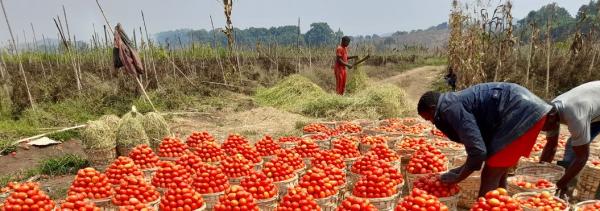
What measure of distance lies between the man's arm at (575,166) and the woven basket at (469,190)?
2.67 feet

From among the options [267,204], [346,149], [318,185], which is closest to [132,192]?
[267,204]

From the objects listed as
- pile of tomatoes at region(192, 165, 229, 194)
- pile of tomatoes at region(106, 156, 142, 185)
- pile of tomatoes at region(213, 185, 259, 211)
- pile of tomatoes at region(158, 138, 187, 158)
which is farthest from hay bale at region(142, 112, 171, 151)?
pile of tomatoes at region(213, 185, 259, 211)

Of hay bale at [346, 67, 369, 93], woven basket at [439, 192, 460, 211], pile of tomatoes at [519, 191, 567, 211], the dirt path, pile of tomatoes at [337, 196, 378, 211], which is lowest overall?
the dirt path

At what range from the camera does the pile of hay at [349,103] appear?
972 cm

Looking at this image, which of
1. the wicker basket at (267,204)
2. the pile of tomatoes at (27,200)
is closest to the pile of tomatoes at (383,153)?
the wicker basket at (267,204)

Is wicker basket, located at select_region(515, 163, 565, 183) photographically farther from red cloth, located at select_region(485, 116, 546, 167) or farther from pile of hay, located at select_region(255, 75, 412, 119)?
pile of hay, located at select_region(255, 75, 412, 119)

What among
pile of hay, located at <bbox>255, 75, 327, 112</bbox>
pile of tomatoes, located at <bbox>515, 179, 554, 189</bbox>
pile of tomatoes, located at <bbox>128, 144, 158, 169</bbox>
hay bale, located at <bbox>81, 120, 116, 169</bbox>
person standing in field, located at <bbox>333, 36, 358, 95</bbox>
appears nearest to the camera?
pile of tomatoes, located at <bbox>515, 179, 554, 189</bbox>

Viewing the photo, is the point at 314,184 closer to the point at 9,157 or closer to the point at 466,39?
the point at 9,157

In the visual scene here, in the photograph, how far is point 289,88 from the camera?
12.3 meters

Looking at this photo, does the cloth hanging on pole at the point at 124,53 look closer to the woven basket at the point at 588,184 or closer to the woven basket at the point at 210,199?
the woven basket at the point at 210,199

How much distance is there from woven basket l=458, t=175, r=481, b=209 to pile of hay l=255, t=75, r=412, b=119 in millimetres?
5061

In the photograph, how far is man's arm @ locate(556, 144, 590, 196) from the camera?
160 inches

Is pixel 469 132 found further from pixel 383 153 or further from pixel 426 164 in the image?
pixel 383 153

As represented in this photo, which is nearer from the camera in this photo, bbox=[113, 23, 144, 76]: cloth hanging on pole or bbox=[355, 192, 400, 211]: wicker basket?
bbox=[355, 192, 400, 211]: wicker basket
